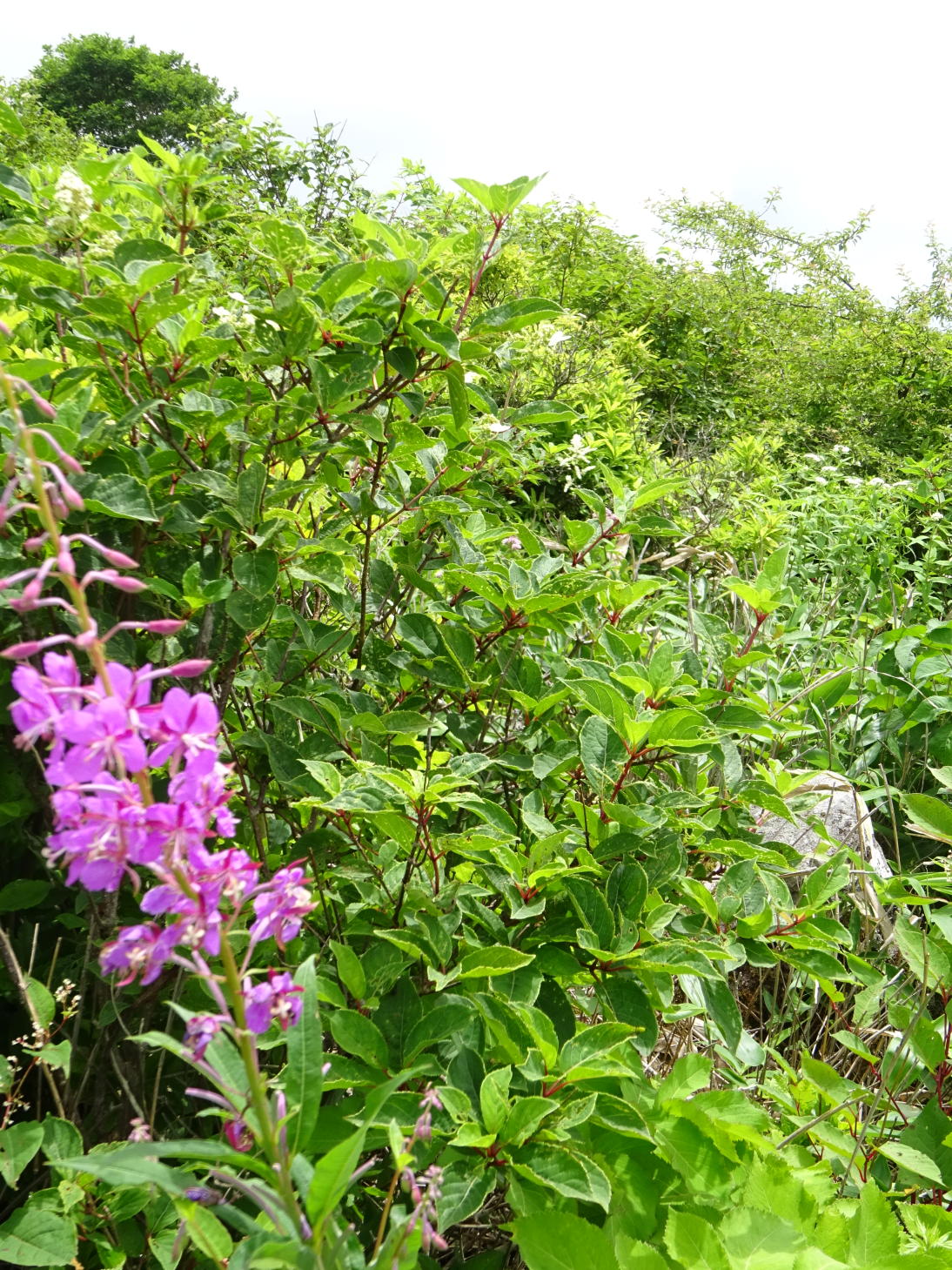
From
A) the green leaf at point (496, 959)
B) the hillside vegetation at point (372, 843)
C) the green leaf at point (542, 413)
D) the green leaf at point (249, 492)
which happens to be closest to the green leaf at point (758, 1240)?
the hillside vegetation at point (372, 843)

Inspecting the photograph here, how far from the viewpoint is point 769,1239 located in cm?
104

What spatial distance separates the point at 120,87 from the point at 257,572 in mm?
43166

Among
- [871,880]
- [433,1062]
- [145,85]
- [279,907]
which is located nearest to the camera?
[279,907]

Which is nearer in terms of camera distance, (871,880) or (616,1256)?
(616,1256)

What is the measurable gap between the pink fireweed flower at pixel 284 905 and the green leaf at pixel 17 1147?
2.17ft

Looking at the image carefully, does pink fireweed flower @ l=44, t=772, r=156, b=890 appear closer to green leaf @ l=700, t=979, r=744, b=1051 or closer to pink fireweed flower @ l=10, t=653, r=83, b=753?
pink fireweed flower @ l=10, t=653, r=83, b=753

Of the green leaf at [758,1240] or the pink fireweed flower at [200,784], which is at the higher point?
the pink fireweed flower at [200,784]

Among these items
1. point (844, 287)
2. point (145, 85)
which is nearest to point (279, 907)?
point (844, 287)

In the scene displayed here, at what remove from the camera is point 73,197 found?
140 centimetres

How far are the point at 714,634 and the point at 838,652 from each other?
5.82 ft

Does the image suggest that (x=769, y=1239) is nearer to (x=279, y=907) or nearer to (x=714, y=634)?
(x=279, y=907)

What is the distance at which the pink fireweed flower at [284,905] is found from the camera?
755mm

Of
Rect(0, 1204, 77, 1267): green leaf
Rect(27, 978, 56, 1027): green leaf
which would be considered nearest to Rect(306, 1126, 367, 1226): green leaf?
Rect(0, 1204, 77, 1267): green leaf

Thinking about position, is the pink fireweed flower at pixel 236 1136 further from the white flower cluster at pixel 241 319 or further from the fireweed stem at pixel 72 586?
the white flower cluster at pixel 241 319
